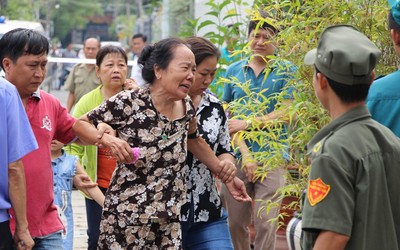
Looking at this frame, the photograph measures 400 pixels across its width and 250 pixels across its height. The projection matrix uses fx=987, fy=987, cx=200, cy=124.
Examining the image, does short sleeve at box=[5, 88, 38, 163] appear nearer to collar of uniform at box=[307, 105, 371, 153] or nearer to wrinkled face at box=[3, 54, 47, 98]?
wrinkled face at box=[3, 54, 47, 98]

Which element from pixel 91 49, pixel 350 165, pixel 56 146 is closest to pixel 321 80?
pixel 350 165

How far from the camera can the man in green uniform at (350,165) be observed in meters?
3.52

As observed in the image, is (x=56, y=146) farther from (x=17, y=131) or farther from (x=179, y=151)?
(x=17, y=131)

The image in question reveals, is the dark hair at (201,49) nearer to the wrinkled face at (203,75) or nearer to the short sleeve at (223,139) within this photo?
the wrinkled face at (203,75)

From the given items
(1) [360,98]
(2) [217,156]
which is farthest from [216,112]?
(1) [360,98]

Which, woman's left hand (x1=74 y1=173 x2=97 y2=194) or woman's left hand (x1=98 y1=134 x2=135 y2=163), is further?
woman's left hand (x1=74 y1=173 x2=97 y2=194)

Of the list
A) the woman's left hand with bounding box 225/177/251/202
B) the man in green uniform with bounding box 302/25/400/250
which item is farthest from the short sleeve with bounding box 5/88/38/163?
the man in green uniform with bounding box 302/25/400/250

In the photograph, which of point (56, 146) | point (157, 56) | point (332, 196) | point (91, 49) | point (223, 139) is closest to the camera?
point (332, 196)

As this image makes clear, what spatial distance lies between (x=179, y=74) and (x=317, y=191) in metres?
2.13

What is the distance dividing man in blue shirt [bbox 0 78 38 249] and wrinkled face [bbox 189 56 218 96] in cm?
136

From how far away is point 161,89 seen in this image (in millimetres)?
5590

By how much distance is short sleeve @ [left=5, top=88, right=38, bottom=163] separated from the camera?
16.2 ft

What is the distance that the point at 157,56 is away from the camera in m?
5.67

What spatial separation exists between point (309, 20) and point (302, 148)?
0.73 meters
